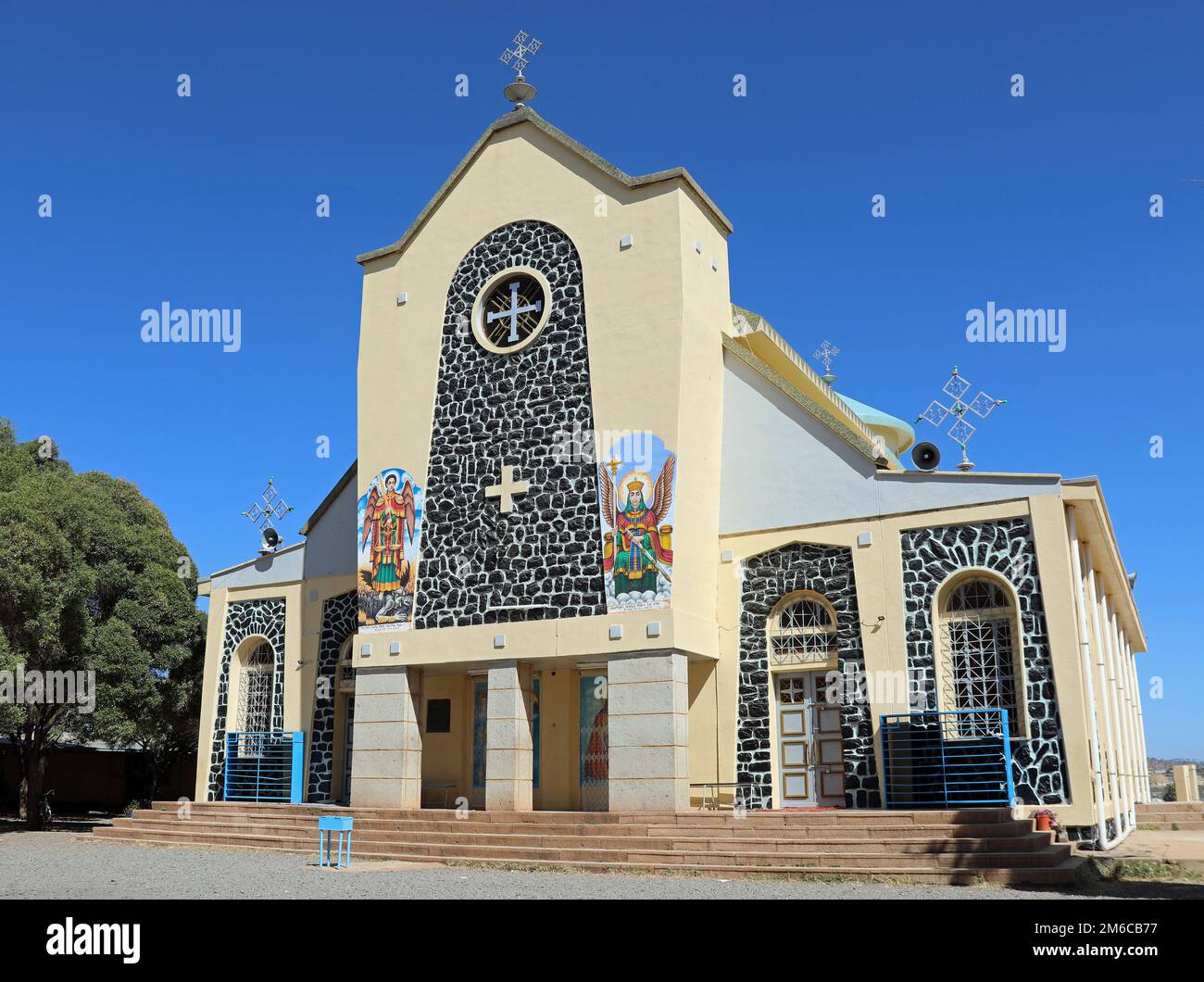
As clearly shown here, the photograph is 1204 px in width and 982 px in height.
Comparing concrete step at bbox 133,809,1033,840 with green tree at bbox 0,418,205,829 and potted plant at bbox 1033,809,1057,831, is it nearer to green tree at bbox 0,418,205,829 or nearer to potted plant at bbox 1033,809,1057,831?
potted plant at bbox 1033,809,1057,831

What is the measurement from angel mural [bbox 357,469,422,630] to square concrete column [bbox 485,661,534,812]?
7.57ft

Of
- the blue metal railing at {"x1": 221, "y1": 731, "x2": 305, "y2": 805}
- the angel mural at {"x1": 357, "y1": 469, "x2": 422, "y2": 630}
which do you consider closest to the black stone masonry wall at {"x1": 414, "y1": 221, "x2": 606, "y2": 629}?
the angel mural at {"x1": 357, "y1": 469, "x2": 422, "y2": 630}

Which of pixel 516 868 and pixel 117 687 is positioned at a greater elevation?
pixel 117 687

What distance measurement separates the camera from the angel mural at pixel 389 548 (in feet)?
63.8

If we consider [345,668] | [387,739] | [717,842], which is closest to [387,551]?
[345,668]

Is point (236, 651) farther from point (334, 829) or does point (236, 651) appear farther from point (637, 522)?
point (637, 522)

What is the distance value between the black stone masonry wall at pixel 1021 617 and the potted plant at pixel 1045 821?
1.66 ft

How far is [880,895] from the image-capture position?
11.2m

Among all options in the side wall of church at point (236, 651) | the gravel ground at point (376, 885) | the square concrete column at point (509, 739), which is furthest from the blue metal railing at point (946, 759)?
the side wall of church at point (236, 651)

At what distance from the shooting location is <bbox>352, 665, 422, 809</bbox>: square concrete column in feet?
60.8
